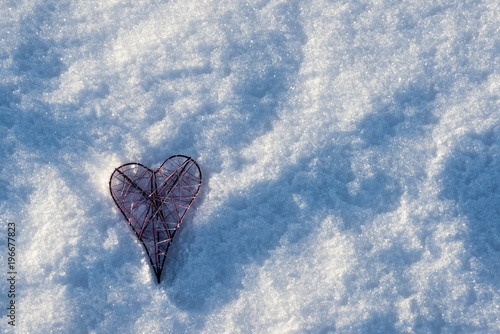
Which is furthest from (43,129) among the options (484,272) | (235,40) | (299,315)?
(484,272)

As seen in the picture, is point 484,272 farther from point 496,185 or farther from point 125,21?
point 125,21

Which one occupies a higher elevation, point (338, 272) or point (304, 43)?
point (304, 43)

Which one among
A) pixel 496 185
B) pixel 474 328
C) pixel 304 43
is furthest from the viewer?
pixel 304 43

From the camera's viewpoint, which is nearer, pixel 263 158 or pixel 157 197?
pixel 157 197
